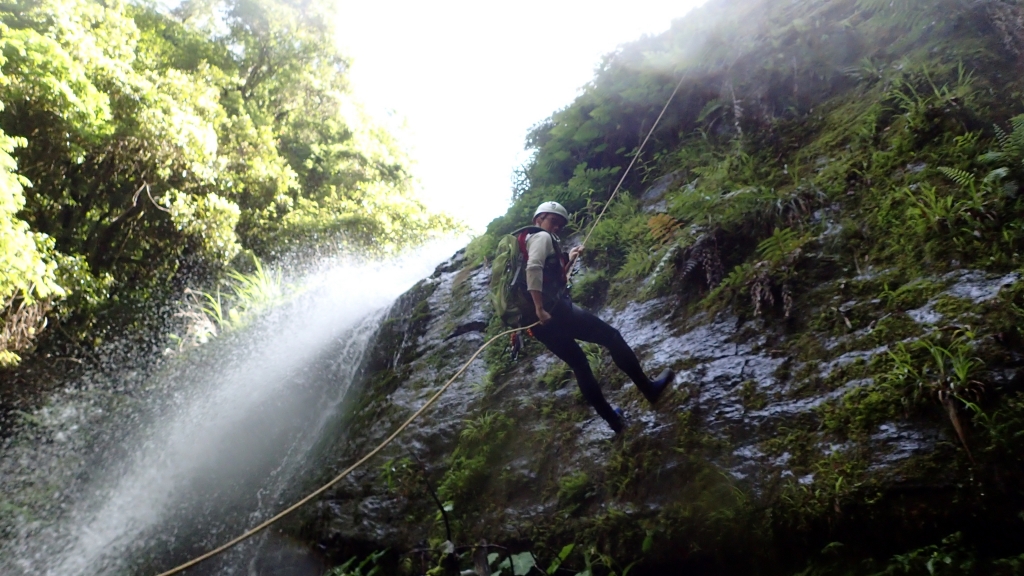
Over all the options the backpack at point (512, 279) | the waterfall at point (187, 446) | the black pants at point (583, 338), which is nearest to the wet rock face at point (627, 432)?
the black pants at point (583, 338)

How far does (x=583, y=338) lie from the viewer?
4281 millimetres

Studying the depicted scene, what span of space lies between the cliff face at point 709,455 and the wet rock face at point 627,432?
1 cm

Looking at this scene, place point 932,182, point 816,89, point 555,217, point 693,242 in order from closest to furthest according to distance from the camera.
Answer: point 932,182
point 555,217
point 693,242
point 816,89

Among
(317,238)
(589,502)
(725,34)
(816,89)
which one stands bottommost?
(589,502)

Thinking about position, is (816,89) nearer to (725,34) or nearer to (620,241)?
(725,34)

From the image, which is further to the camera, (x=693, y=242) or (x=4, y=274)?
(x=4, y=274)

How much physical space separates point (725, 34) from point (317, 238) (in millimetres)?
11593

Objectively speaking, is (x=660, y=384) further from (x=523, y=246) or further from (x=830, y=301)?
(x=523, y=246)

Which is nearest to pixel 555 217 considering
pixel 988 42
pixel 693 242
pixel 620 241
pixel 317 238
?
pixel 693 242

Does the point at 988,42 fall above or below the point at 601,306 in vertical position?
above

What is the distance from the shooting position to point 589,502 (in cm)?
409

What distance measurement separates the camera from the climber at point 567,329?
411 cm

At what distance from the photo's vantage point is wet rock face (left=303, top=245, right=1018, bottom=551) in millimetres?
3266

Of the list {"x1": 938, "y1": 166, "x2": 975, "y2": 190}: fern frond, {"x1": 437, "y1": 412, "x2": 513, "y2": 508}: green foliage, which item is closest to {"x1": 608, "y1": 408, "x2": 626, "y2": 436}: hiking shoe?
{"x1": 437, "y1": 412, "x2": 513, "y2": 508}: green foliage
